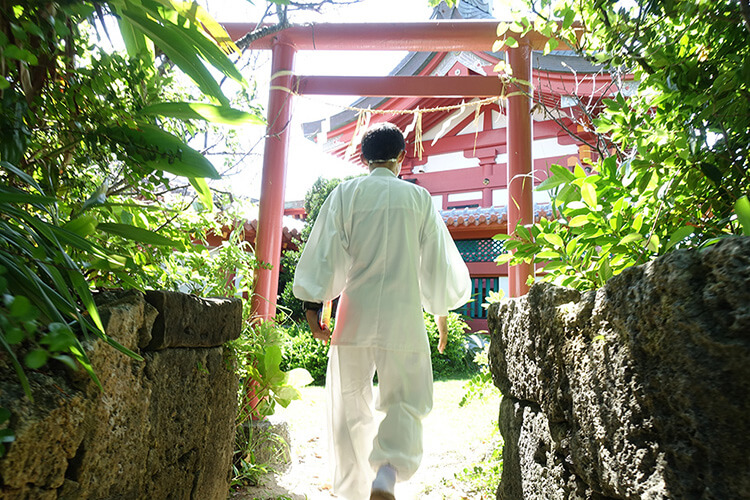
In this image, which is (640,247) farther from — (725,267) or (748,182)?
(725,267)

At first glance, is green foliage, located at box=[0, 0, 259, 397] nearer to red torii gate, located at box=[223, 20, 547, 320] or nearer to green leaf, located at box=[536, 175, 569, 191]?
green leaf, located at box=[536, 175, 569, 191]

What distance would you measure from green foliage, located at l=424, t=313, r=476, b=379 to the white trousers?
457 centimetres

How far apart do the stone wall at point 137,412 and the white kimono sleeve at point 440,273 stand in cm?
94

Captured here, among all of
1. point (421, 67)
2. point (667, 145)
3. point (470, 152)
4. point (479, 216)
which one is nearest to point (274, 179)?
point (667, 145)

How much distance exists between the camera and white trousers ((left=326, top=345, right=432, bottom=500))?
2.20 m

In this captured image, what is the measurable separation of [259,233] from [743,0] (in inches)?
116

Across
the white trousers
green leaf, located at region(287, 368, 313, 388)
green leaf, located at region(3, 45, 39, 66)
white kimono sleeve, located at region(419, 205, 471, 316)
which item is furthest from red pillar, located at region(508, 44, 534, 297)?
green leaf, located at region(3, 45, 39, 66)

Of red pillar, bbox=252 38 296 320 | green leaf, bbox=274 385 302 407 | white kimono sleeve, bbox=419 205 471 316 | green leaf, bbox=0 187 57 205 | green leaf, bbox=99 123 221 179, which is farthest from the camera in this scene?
red pillar, bbox=252 38 296 320

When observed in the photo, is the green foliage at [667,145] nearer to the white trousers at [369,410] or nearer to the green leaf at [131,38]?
the white trousers at [369,410]

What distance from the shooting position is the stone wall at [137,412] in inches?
35.6

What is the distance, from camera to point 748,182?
110cm

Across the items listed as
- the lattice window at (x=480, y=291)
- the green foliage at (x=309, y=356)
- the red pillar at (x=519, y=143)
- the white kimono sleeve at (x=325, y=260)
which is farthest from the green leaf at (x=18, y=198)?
the lattice window at (x=480, y=291)

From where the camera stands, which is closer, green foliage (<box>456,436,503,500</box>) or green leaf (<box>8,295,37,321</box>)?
green leaf (<box>8,295,37,321</box>)

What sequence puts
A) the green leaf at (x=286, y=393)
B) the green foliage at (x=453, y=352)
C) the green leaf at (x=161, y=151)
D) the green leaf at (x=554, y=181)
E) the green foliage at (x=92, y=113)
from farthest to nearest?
the green foliage at (x=453, y=352) → the green leaf at (x=286, y=393) → the green leaf at (x=554, y=181) → the green leaf at (x=161, y=151) → the green foliage at (x=92, y=113)
